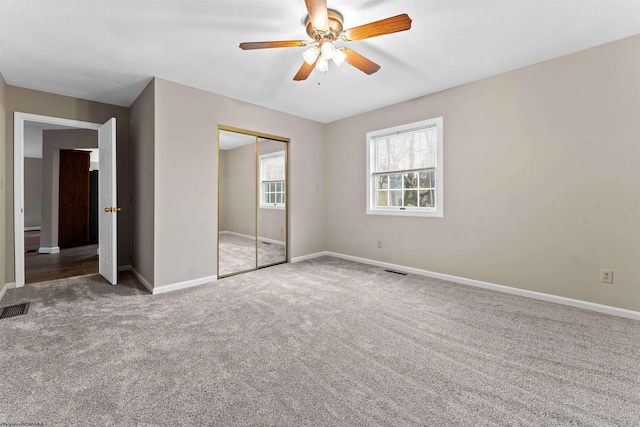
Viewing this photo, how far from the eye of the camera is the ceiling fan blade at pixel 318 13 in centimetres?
178

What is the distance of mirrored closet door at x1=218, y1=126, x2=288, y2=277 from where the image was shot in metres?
4.00

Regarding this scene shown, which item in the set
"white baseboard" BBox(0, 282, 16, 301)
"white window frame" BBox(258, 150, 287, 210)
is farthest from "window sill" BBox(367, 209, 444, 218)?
"white baseboard" BBox(0, 282, 16, 301)

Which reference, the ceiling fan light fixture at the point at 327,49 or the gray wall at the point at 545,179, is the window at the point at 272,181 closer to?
the gray wall at the point at 545,179

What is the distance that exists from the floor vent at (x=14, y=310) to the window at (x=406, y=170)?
14.4 feet

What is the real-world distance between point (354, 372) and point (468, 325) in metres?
1.29

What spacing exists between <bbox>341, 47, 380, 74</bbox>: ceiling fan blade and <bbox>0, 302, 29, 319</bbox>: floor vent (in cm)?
394

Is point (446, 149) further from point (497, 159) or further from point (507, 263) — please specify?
point (507, 263)

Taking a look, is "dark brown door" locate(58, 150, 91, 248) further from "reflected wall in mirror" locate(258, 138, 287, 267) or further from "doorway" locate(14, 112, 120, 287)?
"reflected wall in mirror" locate(258, 138, 287, 267)

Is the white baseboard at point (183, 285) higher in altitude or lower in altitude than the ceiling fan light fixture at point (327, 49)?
lower

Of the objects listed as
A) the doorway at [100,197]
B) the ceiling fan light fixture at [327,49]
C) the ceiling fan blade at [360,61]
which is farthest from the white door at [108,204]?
the ceiling fan blade at [360,61]

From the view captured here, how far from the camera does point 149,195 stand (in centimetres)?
346

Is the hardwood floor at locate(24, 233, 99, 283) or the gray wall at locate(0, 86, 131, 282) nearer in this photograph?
the gray wall at locate(0, 86, 131, 282)

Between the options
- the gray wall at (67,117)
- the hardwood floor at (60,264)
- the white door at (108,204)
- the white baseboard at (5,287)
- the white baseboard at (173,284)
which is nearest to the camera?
the white baseboard at (5,287)

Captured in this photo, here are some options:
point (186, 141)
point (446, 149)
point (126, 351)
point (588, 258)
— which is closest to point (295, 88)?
point (186, 141)
